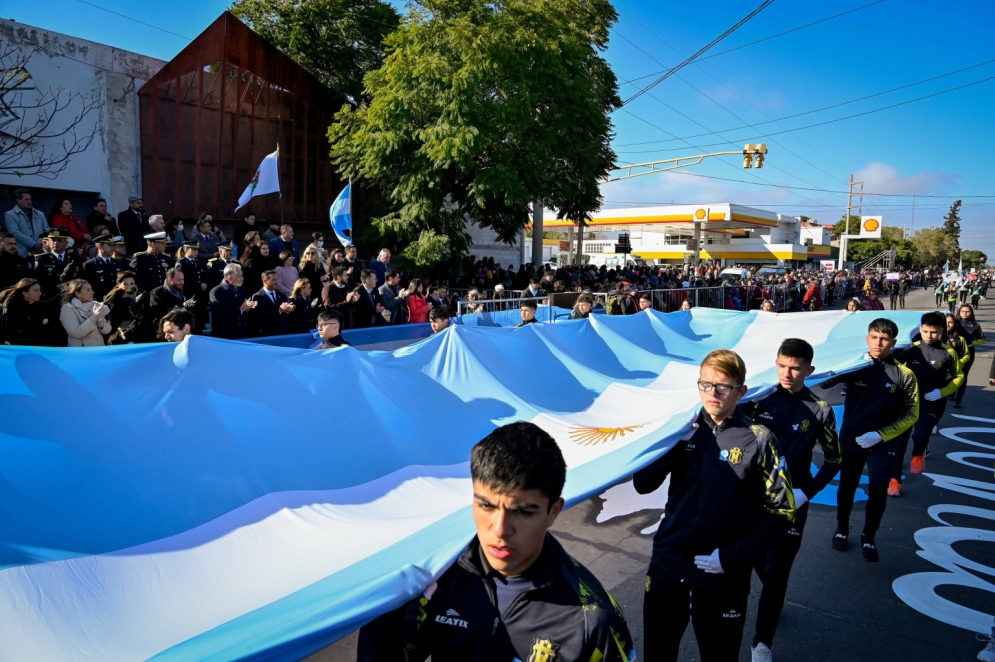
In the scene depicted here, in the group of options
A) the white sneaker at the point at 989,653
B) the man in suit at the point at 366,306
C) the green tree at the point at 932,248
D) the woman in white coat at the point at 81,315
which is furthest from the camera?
the green tree at the point at 932,248

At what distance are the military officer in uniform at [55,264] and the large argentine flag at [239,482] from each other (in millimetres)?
4629

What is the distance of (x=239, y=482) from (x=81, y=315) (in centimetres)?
404

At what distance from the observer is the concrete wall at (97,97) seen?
14.5m

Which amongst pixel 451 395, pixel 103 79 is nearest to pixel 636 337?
pixel 451 395

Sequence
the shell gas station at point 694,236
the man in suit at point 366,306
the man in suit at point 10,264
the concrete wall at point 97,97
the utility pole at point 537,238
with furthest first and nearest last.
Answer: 1. the shell gas station at point 694,236
2. the utility pole at point 537,238
3. the concrete wall at point 97,97
4. the man in suit at point 366,306
5. the man in suit at point 10,264

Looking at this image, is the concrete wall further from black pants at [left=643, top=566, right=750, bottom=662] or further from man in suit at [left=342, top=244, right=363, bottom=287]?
black pants at [left=643, top=566, right=750, bottom=662]

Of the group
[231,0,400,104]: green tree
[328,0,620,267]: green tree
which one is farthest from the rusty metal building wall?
[328,0,620,267]: green tree

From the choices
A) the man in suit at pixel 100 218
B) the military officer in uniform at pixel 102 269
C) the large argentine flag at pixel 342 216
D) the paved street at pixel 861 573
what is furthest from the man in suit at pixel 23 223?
the paved street at pixel 861 573

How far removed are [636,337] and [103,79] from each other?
1531 cm

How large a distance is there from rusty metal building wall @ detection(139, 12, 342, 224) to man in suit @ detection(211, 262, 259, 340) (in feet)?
36.3

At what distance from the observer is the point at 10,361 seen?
4188 mm

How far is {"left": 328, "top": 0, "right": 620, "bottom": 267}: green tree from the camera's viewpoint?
16094 mm

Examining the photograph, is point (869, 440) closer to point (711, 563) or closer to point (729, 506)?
point (729, 506)

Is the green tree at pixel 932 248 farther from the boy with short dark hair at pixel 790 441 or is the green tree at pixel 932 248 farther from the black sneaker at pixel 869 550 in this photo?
the boy with short dark hair at pixel 790 441
